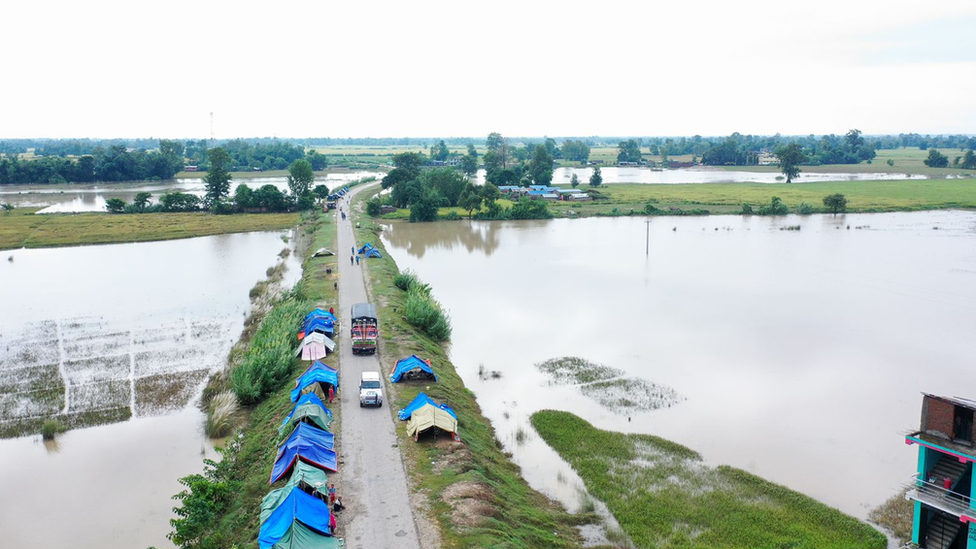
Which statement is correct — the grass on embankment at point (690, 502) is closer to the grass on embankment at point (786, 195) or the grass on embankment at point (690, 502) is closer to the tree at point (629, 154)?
the grass on embankment at point (786, 195)

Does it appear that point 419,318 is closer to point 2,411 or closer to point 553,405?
point 553,405

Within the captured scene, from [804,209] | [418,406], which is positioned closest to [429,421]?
[418,406]

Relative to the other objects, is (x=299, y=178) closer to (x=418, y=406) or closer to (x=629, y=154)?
(x=418, y=406)

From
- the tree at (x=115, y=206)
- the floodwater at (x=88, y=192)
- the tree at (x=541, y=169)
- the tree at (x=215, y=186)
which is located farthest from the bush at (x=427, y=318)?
the tree at (x=541, y=169)

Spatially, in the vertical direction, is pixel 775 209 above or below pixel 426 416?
above

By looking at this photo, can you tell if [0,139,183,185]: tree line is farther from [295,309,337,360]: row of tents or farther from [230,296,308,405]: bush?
[230,296,308,405]: bush
